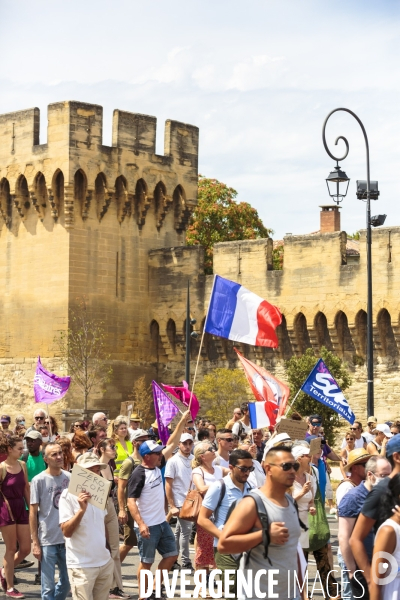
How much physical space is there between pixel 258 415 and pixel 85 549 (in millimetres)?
10527

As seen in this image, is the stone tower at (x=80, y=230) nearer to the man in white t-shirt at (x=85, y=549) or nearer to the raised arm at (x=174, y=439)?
the raised arm at (x=174, y=439)

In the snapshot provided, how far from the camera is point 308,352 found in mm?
34812

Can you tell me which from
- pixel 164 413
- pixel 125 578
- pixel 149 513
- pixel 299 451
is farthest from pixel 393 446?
pixel 164 413

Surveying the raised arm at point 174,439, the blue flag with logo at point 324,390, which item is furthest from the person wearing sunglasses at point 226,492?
the blue flag with logo at point 324,390

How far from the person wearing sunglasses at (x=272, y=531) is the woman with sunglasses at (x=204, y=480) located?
4765 mm

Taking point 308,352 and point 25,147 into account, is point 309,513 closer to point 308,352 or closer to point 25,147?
point 308,352

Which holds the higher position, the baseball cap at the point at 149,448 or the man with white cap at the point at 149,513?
the baseball cap at the point at 149,448

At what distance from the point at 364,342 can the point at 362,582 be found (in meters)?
26.5

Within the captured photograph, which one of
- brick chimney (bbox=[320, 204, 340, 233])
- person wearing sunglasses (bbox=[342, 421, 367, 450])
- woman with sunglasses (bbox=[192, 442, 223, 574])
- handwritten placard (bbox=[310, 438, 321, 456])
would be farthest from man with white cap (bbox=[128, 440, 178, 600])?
brick chimney (bbox=[320, 204, 340, 233])

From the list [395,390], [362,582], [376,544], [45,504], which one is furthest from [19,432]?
[395,390]

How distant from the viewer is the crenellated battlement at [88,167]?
36.7m

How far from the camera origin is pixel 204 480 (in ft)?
40.7

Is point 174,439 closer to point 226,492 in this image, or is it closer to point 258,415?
point 226,492

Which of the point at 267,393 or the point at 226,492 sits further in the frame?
the point at 267,393
